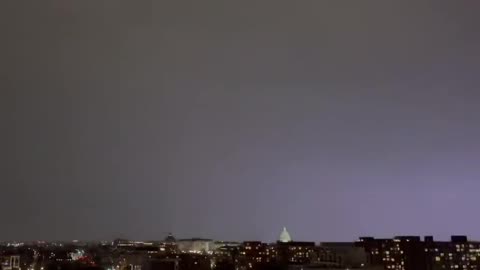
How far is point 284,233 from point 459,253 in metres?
47.1

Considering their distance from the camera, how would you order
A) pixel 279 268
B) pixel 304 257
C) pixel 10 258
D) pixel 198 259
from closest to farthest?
pixel 279 268 → pixel 10 258 → pixel 198 259 → pixel 304 257

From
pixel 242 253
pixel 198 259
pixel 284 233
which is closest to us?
pixel 198 259

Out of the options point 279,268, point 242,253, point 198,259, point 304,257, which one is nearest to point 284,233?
point 242,253

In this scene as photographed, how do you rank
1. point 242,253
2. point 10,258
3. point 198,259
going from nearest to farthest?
point 10,258
point 198,259
point 242,253

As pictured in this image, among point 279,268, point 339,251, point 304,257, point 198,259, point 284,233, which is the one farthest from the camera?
point 284,233

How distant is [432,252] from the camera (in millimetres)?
48562

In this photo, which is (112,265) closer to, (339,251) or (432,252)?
(339,251)

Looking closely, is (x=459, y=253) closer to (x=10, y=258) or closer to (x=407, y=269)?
(x=407, y=269)

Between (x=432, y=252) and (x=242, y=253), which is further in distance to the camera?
(x=242, y=253)

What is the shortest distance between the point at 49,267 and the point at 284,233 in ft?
180

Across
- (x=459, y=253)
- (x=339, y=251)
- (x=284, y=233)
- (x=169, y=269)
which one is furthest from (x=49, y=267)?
(x=284, y=233)

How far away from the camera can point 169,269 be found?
40.9 meters

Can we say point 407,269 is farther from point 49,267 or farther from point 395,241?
point 49,267

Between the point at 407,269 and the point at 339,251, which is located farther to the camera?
the point at 407,269
